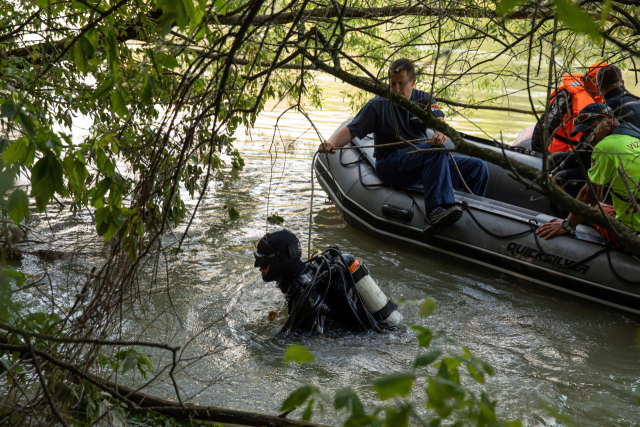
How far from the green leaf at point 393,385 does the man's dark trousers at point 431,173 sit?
13.4 feet

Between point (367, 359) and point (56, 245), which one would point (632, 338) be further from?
point (56, 245)

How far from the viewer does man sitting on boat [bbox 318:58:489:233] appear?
503 centimetres

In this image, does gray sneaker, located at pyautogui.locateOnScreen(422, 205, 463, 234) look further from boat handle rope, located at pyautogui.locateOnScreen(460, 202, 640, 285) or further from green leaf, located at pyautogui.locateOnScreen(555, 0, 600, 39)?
green leaf, located at pyautogui.locateOnScreen(555, 0, 600, 39)

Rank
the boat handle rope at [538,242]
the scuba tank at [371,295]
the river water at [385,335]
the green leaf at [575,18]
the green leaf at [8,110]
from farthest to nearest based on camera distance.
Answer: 1. the boat handle rope at [538,242]
2. the scuba tank at [371,295]
3. the river water at [385,335]
4. the green leaf at [8,110]
5. the green leaf at [575,18]

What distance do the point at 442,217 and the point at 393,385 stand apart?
4291mm

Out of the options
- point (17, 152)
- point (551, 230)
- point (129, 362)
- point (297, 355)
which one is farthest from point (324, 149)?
point (551, 230)

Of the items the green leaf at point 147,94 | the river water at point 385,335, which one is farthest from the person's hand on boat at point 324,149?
the green leaf at point 147,94

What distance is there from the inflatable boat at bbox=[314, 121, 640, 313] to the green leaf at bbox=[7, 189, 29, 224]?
8.82 feet

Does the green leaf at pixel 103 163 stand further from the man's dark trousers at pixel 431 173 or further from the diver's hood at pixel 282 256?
the man's dark trousers at pixel 431 173

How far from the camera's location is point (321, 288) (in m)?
3.55

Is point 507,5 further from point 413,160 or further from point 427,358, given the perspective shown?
point 413,160

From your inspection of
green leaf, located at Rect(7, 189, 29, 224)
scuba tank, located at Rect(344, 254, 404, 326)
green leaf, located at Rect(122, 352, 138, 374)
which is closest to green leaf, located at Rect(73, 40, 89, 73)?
green leaf, located at Rect(7, 189, 29, 224)

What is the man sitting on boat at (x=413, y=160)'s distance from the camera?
5031mm

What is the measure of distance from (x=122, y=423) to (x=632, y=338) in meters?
3.92
